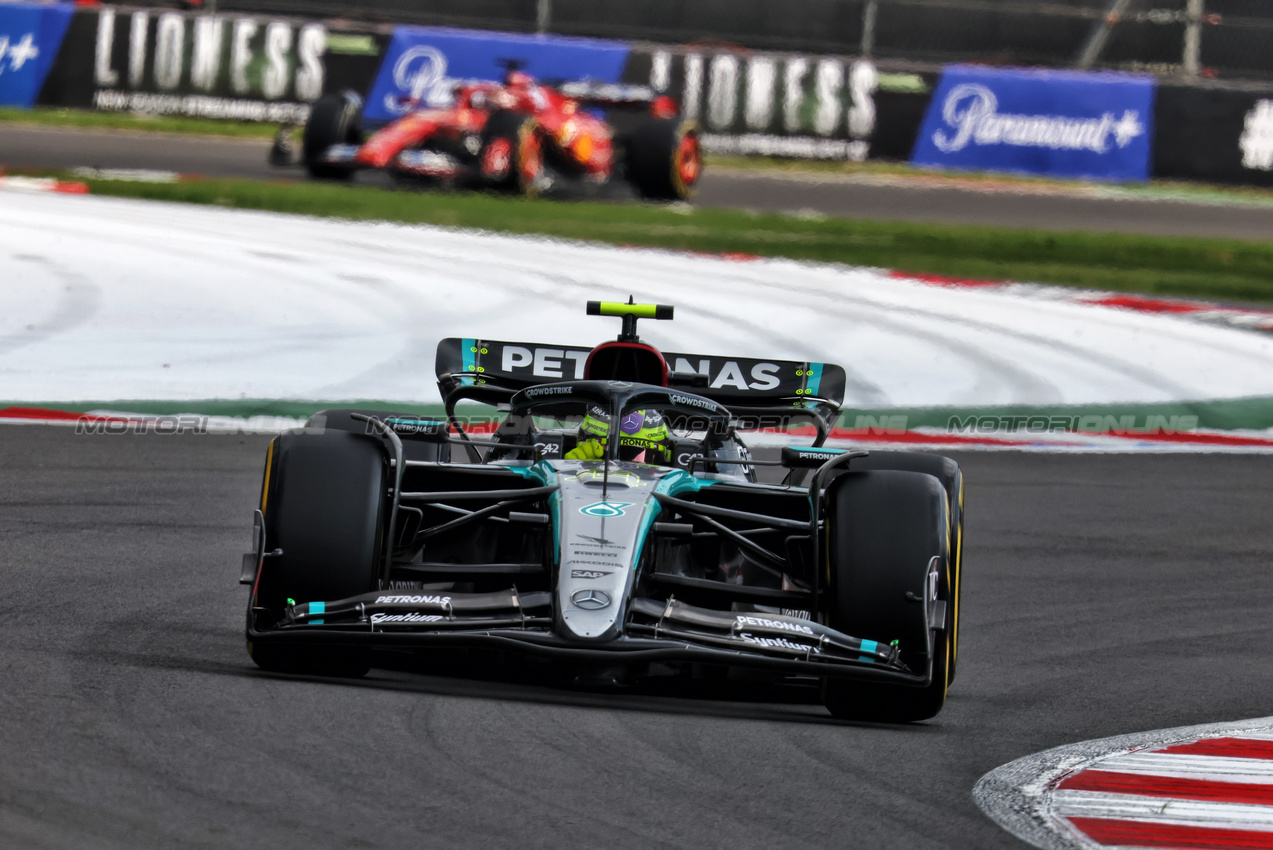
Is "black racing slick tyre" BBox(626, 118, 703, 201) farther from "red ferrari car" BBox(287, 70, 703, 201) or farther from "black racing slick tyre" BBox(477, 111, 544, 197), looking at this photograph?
"black racing slick tyre" BBox(477, 111, 544, 197)

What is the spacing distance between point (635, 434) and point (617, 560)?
124cm

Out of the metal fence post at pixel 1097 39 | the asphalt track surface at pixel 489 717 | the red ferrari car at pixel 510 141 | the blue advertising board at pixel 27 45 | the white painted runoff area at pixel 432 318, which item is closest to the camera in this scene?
the asphalt track surface at pixel 489 717

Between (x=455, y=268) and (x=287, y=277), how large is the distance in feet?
5.04

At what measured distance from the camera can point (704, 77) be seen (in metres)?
24.7

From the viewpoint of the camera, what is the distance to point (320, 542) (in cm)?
638

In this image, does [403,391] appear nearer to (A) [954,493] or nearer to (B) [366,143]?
(A) [954,493]

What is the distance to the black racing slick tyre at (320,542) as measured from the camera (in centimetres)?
636

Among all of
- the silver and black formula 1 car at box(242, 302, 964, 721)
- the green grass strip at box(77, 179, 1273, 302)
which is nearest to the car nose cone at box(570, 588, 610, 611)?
the silver and black formula 1 car at box(242, 302, 964, 721)

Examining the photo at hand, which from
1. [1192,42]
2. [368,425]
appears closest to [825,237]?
[1192,42]

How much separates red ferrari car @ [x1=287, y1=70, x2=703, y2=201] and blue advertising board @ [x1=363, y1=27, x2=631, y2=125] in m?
2.98

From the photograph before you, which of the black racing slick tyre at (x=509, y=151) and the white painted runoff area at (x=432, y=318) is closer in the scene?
the white painted runoff area at (x=432, y=318)

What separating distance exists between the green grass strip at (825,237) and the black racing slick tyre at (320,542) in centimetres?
1208

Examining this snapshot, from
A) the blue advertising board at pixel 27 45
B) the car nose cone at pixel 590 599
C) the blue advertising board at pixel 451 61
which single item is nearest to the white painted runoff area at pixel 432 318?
the car nose cone at pixel 590 599

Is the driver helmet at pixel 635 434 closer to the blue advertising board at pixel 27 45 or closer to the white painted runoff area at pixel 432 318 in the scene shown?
the white painted runoff area at pixel 432 318
